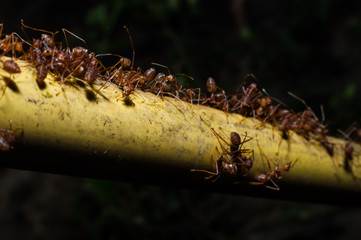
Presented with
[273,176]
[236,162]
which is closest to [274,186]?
[273,176]

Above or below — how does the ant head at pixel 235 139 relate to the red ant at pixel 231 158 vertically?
above

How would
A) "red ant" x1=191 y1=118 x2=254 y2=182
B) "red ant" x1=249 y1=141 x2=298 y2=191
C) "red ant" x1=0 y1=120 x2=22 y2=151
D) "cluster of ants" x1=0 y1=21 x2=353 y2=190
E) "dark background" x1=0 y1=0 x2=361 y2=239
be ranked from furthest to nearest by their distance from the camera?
"dark background" x1=0 y1=0 x2=361 y2=239
"red ant" x1=249 y1=141 x2=298 y2=191
"red ant" x1=191 y1=118 x2=254 y2=182
"cluster of ants" x1=0 y1=21 x2=353 y2=190
"red ant" x1=0 y1=120 x2=22 y2=151

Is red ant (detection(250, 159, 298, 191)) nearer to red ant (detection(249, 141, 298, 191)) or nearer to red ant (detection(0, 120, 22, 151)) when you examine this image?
red ant (detection(249, 141, 298, 191))

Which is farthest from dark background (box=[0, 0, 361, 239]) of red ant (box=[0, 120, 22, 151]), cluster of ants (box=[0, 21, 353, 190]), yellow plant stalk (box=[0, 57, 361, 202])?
red ant (box=[0, 120, 22, 151])

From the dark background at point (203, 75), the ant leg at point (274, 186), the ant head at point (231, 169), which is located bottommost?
the dark background at point (203, 75)

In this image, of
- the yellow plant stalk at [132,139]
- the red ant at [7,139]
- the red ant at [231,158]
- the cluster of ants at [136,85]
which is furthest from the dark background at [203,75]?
the red ant at [7,139]

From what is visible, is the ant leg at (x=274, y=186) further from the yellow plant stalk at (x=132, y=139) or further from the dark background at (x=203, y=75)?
the dark background at (x=203, y=75)
